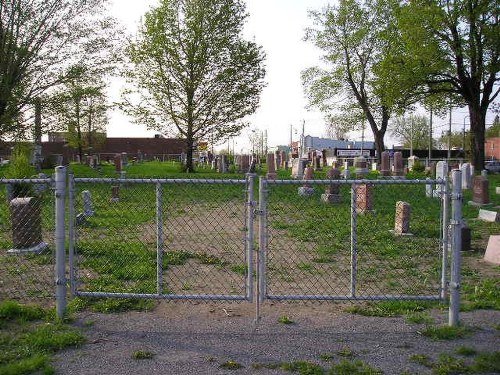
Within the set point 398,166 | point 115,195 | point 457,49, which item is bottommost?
point 115,195

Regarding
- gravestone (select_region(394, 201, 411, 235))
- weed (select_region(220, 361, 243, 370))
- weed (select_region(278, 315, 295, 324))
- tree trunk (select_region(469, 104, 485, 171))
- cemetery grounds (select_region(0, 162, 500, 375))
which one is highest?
tree trunk (select_region(469, 104, 485, 171))

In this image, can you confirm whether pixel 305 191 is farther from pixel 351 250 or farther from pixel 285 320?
pixel 285 320

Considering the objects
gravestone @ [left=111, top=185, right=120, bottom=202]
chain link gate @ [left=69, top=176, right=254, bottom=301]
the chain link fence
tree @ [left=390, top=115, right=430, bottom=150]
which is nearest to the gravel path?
chain link gate @ [left=69, top=176, right=254, bottom=301]

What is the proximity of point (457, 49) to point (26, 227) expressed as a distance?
28356 mm

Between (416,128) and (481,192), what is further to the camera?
(416,128)

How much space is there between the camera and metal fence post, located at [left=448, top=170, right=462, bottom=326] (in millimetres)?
4691

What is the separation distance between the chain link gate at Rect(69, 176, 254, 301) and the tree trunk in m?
20.7

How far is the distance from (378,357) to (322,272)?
296 cm

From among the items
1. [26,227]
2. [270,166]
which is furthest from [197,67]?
[26,227]

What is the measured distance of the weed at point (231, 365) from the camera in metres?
3.92

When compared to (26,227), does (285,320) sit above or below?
below

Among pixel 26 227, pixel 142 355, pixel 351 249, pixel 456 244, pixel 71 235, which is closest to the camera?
pixel 142 355

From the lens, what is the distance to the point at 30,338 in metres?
4.41

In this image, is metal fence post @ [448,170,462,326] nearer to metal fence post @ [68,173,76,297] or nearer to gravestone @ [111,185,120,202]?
metal fence post @ [68,173,76,297]
